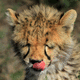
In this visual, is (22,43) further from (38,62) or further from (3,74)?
(3,74)

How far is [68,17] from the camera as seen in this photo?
1.43m

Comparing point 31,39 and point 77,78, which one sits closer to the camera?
point 31,39

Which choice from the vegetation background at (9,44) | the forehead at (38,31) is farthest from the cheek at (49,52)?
the vegetation background at (9,44)

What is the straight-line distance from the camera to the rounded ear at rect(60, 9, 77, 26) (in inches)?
55.5

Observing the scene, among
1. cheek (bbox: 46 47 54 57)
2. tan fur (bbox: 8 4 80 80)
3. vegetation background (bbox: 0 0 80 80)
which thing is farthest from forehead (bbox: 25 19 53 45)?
vegetation background (bbox: 0 0 80 80)

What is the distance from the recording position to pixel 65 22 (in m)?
1.47

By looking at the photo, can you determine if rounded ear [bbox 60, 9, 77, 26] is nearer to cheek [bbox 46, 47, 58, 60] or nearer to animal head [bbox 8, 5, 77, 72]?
animal head [bbox 8, 5, 77, 72]

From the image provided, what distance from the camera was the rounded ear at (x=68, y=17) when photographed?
141cm

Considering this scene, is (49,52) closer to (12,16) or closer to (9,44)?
(12,16)

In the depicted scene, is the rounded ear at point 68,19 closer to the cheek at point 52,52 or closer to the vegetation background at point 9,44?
the cheek at point 52,52

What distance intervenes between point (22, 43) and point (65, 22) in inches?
19.6

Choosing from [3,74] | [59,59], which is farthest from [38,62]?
[3,74]

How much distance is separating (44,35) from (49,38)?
0.20 ft

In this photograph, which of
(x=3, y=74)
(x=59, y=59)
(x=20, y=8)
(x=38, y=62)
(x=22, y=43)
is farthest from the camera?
(x=20, y=8)
